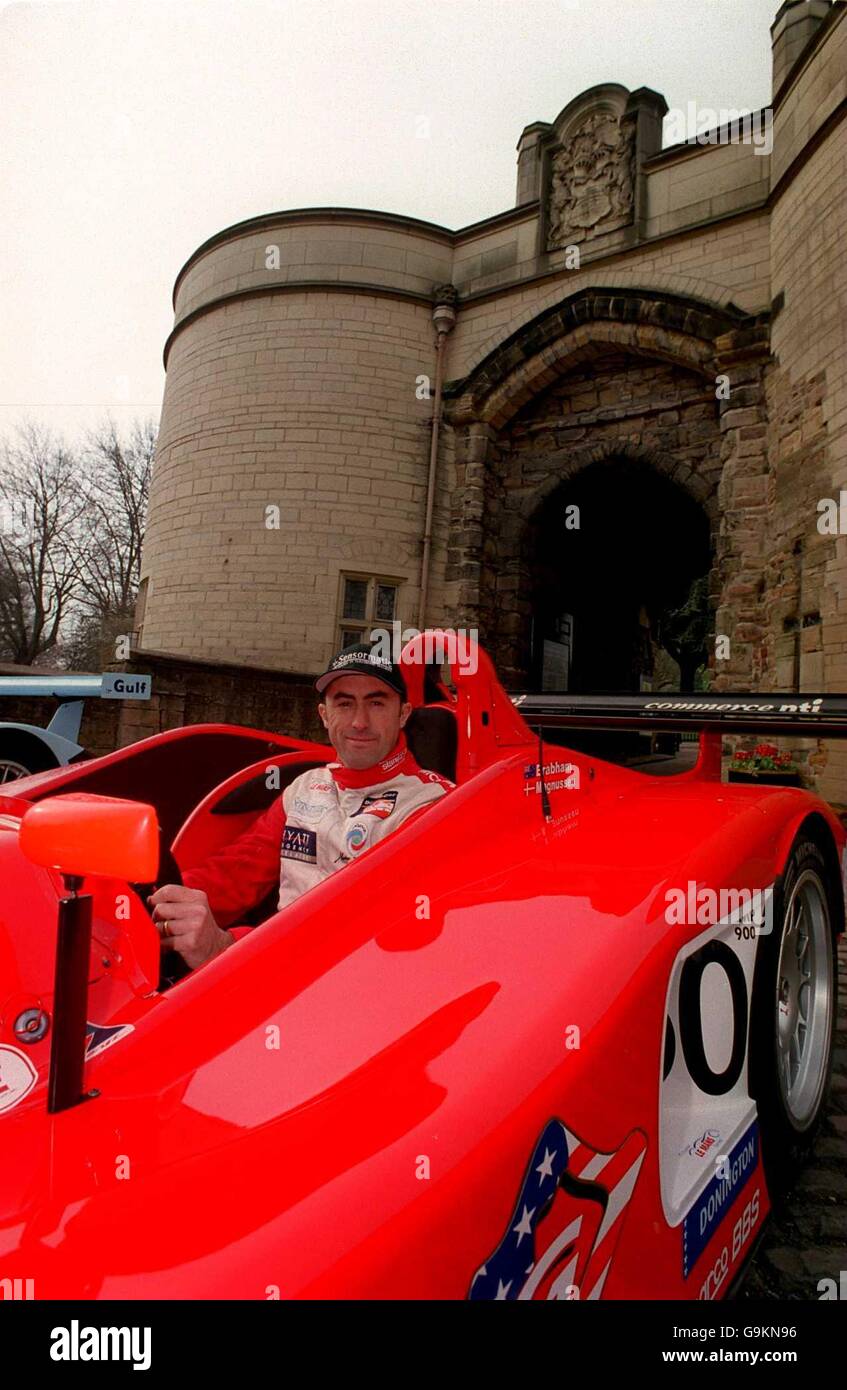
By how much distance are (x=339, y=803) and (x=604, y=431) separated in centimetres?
1002

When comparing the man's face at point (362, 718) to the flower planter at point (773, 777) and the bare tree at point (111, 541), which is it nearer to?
the flower planter at point (773, 777)

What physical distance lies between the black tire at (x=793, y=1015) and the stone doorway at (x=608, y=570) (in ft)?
29.4

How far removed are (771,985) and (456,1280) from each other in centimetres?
123

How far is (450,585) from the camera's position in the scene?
11.2 m

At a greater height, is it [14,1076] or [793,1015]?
[14,1076]

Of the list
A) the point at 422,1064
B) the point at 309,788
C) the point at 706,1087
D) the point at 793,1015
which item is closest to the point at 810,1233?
the point at 793,1015

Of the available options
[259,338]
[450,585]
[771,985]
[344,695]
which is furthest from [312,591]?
[771,985]

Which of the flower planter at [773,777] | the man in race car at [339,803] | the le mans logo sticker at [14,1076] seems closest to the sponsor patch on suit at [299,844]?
the man in race car at [339,803]

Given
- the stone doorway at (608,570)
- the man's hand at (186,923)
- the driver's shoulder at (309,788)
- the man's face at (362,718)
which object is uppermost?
the stone doorway at (608,570)

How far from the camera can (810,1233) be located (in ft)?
5.68

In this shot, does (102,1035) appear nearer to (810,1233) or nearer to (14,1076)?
(14,1076)

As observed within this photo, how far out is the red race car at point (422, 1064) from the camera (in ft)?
2.80

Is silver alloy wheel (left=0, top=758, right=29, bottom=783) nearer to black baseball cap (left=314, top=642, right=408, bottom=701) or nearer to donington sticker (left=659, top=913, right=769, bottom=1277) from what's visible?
black baseball cap (left=314, top=642, right=408, bottom=701)
